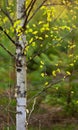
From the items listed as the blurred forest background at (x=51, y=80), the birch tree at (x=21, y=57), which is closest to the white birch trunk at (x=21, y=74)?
the birch tree at (x=21, y=57)

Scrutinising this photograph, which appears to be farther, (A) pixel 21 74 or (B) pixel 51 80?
(B) pixel 51 80

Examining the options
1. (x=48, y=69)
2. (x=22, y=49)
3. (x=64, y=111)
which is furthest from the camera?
(x=64, y=111)

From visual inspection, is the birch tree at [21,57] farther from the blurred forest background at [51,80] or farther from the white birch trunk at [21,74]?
the blurred forest background at [51,80]

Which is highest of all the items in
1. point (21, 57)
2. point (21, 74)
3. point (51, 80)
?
point (21, 57)

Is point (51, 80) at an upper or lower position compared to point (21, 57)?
lower

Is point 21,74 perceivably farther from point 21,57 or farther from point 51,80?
point 51,80

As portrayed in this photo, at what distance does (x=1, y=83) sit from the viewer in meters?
9.53

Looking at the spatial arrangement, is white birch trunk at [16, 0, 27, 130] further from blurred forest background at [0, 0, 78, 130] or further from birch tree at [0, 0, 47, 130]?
blurred forest background at [0, 0, 78, 130]

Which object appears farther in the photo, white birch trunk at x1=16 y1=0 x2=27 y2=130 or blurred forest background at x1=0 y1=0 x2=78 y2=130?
blurred forest background at x1=0 y1=0 x2=78 y2=130

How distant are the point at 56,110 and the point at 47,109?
0.29 m

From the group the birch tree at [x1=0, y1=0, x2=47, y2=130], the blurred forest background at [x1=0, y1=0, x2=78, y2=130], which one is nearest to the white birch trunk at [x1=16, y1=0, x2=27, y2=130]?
the birch tree at [x1=0, y1=0, x2=47, y2=130]

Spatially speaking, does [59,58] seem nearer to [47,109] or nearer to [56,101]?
[56,101]

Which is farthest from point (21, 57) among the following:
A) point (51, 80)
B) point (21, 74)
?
point (51, 80)

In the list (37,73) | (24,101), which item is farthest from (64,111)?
(24,101)
